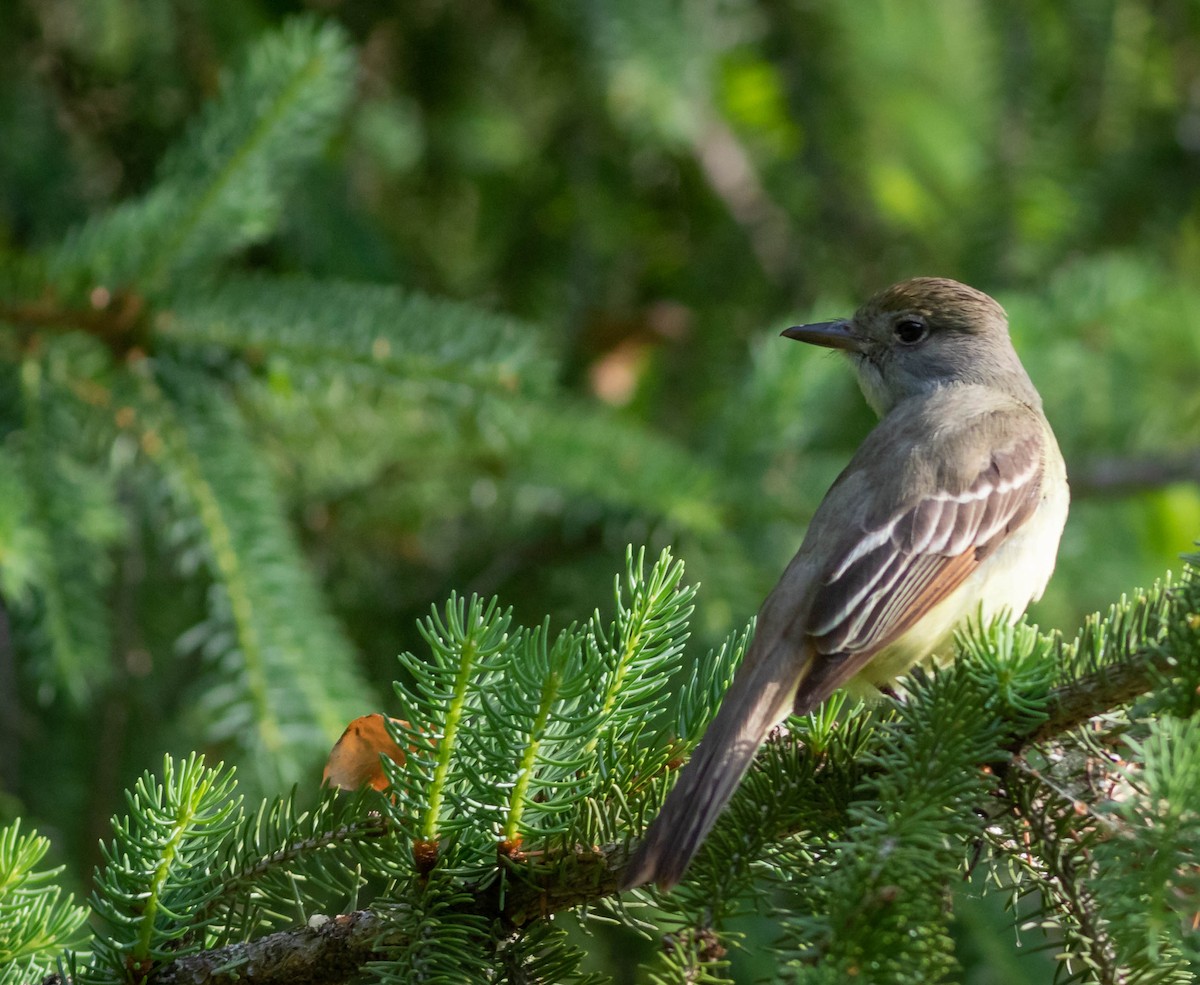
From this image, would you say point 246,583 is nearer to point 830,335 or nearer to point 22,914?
point 22,914

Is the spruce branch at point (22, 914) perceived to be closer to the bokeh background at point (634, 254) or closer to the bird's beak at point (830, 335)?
the bokeh background at point (634, 254)

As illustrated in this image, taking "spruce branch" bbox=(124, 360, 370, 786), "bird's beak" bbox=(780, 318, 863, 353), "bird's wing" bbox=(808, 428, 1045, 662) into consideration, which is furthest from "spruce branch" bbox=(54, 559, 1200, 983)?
"bird's beak" bbox=(780, 318, 863, 353)

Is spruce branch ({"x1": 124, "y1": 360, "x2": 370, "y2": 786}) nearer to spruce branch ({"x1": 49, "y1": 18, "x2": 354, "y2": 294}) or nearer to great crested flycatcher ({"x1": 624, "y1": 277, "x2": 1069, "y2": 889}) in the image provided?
spruce branch ({"x1": 49, "y1": 18, "x2": 354, "y2": 294})

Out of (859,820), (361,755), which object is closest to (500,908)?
(361,755)

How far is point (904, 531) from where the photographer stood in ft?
10.1

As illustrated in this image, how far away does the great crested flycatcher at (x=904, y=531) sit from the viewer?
228 cm

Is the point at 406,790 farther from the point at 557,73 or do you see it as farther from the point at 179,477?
the point at 557,73

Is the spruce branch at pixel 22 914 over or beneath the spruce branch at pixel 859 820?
beneath

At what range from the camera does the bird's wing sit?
2.76 metres

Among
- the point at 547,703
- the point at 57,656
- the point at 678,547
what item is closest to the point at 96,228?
the point at 57,656

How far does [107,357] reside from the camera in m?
3.23

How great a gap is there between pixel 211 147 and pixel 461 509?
144cm

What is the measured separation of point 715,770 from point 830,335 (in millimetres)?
2134

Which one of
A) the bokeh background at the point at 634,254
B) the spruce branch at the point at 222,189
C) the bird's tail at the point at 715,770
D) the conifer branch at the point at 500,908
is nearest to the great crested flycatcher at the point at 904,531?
the bird's tail at the point at 715,770
